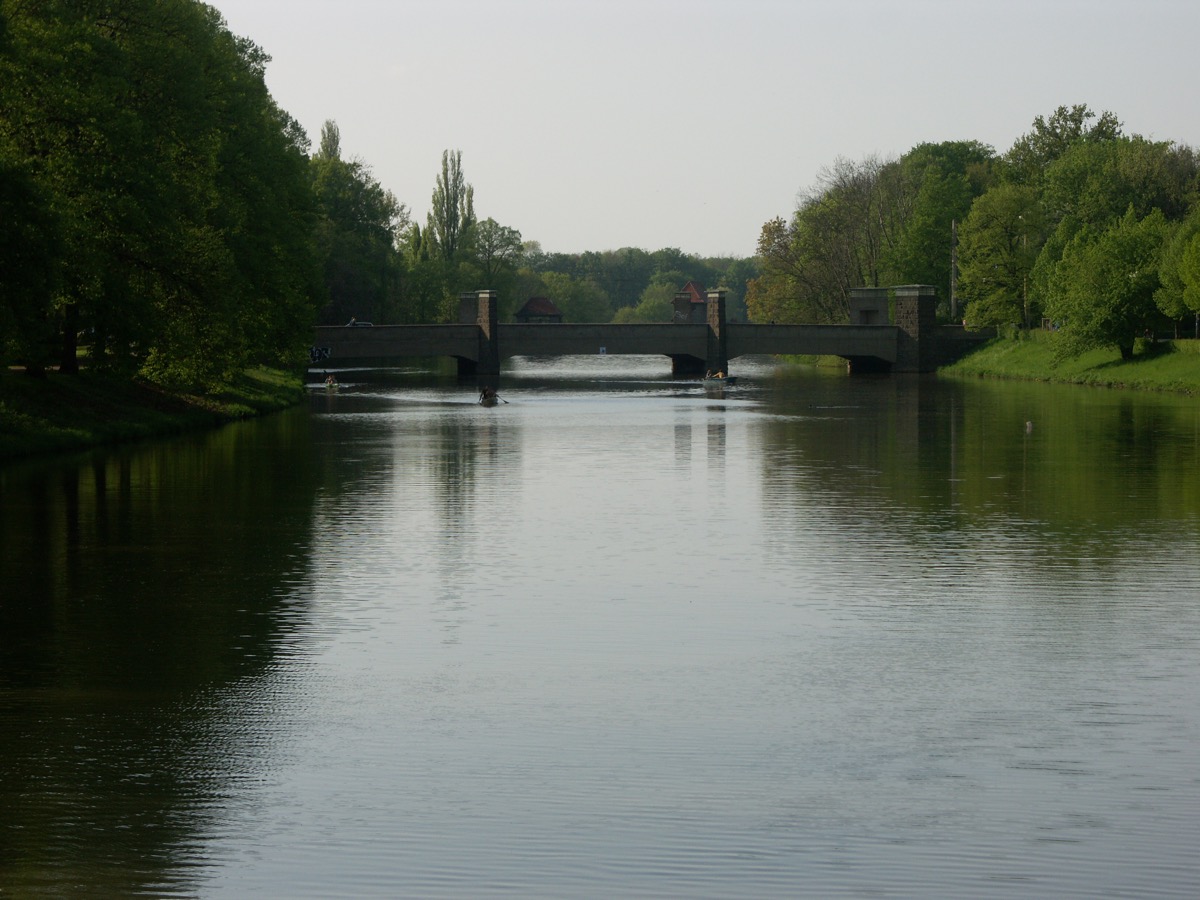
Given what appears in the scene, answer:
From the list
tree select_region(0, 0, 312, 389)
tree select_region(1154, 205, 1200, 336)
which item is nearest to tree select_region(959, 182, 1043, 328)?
tree select_region(1154, 205, 1200, 336)

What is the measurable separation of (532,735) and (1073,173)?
102871mm

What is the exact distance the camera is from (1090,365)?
87.0 m

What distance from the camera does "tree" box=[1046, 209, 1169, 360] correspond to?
273 feet

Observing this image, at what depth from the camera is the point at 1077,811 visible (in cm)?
1102

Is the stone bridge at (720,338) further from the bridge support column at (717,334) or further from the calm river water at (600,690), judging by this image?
the calm river water at (600,690)

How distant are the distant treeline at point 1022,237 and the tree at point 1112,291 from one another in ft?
0.26

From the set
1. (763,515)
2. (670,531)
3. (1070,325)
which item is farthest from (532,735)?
(1070,325)

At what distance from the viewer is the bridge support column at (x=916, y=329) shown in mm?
107375

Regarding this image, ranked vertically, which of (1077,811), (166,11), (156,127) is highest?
(166,11)

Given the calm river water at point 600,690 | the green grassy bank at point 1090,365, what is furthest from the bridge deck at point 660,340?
the calm river water at point 600,690

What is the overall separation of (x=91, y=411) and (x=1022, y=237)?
7568 centimetres

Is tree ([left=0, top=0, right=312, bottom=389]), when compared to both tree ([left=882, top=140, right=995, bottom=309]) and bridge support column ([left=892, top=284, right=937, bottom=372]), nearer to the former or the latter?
bridge support column ([left=892, top=284, right=937, bottom=372])

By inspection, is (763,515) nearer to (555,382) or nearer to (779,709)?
(779,709)

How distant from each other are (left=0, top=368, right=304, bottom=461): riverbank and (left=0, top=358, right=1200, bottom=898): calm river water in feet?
23.8
